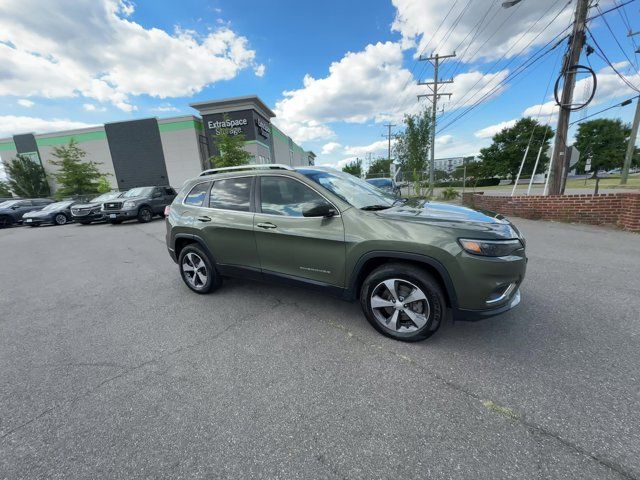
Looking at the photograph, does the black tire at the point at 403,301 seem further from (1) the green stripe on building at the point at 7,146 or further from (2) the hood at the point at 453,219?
(1) the green stripe on building at the point at 7,146

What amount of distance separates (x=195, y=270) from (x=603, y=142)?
249ft

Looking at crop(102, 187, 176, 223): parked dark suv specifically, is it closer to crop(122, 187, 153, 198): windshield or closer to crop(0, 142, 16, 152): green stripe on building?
crop(122, 187, 153, 198): windshield

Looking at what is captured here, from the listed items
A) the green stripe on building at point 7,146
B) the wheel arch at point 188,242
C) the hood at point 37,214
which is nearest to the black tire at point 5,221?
the hood at point 37,214

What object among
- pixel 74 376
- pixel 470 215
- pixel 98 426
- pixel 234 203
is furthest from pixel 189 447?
pixel 470 215

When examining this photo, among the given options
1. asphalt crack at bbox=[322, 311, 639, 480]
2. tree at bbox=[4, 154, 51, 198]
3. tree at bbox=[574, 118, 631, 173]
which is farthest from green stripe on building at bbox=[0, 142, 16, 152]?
tree at bbox=[574, 118, 631, 173]

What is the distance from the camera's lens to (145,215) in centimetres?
1313

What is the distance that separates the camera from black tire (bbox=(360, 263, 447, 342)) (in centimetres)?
251

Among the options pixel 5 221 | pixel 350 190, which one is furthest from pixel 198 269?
pixel 5 221

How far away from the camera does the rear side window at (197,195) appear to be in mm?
3924

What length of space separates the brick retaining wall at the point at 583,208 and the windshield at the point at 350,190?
7.16m

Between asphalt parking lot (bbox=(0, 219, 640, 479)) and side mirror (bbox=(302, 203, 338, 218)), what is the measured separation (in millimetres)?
1263

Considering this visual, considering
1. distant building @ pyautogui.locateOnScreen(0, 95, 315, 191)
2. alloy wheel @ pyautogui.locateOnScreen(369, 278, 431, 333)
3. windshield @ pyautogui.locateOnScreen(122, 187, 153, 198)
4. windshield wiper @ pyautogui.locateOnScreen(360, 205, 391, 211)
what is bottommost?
alloy wheel @ pyautogui.locateOnScreen(369, 278, 431, 333)

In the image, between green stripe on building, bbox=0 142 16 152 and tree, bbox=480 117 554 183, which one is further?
tree, bbox=480 117 554 183

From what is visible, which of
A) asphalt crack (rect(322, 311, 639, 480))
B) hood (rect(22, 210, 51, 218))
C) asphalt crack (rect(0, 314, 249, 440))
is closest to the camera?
asphalt crack (rect(322, 311, 639, 480))
